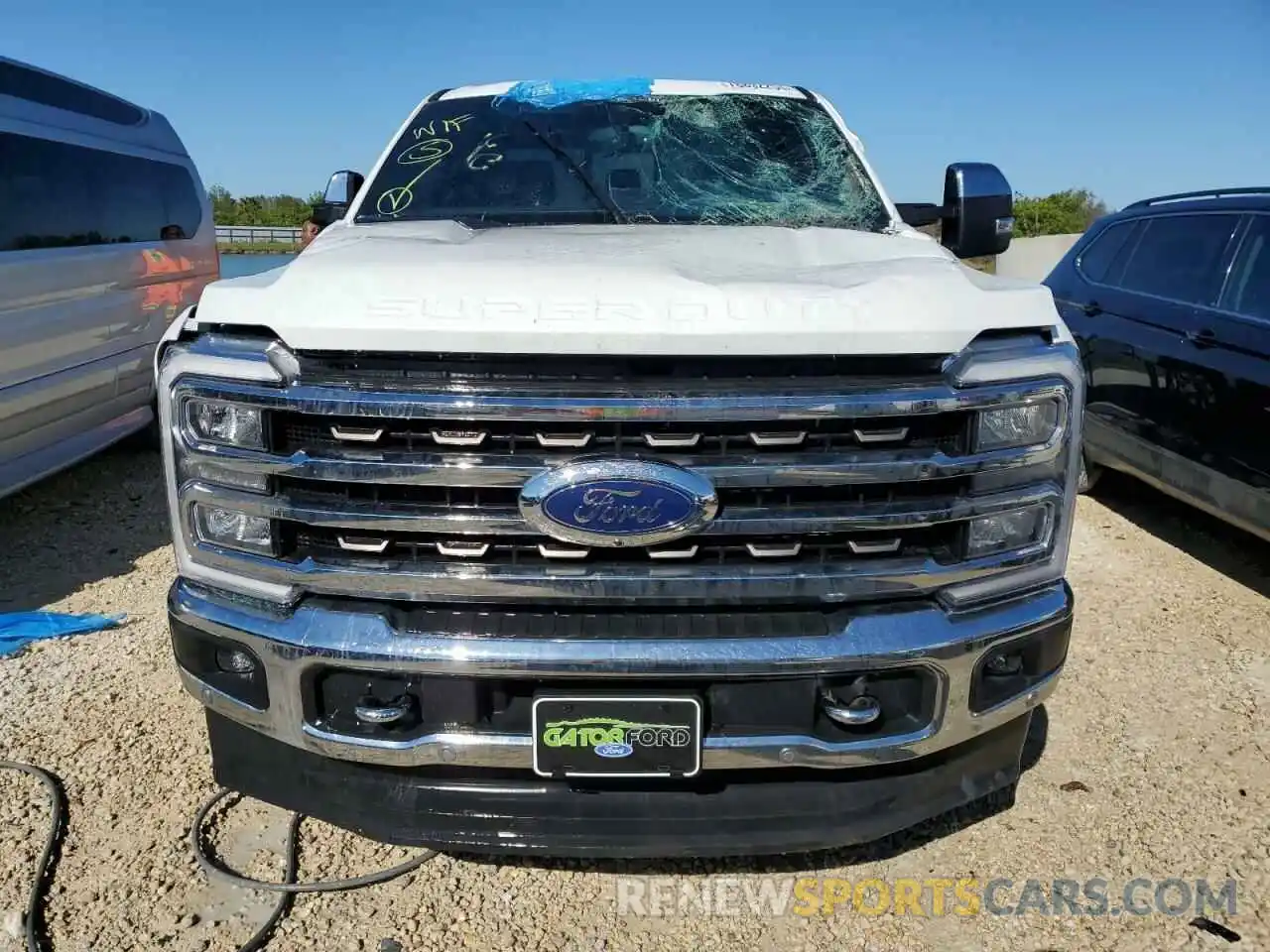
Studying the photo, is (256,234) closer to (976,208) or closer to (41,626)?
(41,626)

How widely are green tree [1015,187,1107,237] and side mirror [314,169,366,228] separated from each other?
25.8 metres

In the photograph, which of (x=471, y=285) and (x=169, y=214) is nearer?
(x=471, y=285)

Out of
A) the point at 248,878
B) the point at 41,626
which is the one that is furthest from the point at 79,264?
the point at 248,878

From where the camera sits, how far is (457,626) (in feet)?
6.67

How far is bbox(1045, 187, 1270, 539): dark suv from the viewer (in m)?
4.23

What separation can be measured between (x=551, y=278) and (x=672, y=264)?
1.03 feet

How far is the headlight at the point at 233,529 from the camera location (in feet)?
6.89

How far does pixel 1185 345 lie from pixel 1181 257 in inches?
26.9

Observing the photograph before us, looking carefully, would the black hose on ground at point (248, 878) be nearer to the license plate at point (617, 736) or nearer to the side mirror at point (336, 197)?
the license plate at point (617, 736)

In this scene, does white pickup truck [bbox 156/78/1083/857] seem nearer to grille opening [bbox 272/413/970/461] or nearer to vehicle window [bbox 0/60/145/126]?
grille opening [bbox 272/413/970/461]

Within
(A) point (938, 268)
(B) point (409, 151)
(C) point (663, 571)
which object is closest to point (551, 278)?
(C) point (663, 571)

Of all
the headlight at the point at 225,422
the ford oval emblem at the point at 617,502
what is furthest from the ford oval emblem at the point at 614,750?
the headlight at the point at 225,422

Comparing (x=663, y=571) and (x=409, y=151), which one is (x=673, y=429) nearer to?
(x=663, y=571)

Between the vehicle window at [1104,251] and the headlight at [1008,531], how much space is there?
13.5ft
